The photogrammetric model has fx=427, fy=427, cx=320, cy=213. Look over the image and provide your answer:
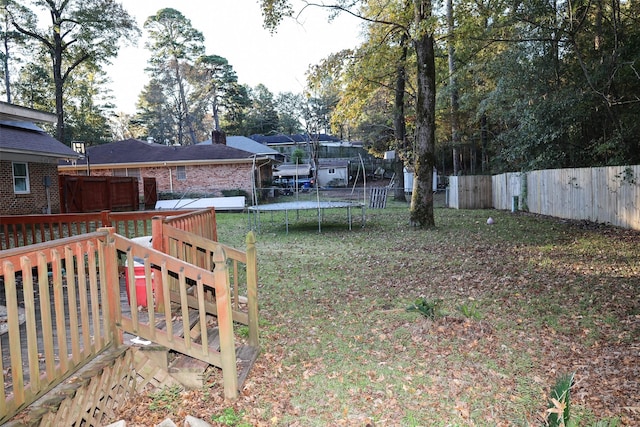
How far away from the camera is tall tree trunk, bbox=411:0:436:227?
1177 cm

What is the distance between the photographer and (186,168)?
2412 cm

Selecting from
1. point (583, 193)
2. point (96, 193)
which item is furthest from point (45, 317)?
point (96, 193)

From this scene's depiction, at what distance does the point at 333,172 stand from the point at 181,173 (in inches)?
752

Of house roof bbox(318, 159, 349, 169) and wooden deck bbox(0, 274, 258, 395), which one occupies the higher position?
house roof bbox(318, 159, 349, 169)

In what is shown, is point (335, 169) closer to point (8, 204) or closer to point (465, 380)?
point (8, 204)

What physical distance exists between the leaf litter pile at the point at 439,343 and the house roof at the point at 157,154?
16834mm

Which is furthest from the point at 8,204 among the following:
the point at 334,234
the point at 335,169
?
the point at 335,169

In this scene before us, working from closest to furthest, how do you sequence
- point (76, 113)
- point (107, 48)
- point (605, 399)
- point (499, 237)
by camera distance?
point (605, 399), point (499, 237), point (107, 48), point (76, 113)

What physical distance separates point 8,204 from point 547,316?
54.3ft

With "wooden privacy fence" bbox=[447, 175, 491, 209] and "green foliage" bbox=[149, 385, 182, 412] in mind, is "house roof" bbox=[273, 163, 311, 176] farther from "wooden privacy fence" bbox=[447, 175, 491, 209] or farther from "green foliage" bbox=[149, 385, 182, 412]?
"green foliage" bbox=[149, 385, 182, 412]

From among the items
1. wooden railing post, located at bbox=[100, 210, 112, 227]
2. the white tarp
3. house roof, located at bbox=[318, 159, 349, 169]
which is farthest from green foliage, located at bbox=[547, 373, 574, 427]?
house roof, located at bbox=[318, 159, 349, 169]

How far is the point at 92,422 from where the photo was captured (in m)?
2.86

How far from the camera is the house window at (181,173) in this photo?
79.4ft

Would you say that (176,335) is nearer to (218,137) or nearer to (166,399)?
(166,399)
